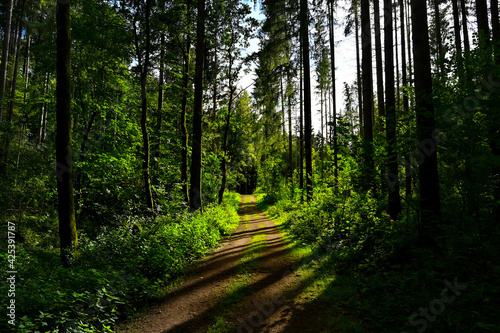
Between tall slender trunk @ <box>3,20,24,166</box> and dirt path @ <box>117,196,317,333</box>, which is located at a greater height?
tall slender trunk @ <box>3,20,24,166</box>

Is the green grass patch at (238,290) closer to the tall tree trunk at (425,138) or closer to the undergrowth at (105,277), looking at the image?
the undergrowth at (105,277)

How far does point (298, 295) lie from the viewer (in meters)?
5.00

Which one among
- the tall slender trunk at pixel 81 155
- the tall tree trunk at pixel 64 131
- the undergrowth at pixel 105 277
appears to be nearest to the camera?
the undergrowth at pixel 105 277

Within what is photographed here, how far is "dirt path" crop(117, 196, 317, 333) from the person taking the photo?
4145mm

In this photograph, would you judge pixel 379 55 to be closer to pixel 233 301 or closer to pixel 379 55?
pixel 379 55

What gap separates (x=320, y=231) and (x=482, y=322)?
248 inches

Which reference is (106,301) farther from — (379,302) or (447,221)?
(447,221)

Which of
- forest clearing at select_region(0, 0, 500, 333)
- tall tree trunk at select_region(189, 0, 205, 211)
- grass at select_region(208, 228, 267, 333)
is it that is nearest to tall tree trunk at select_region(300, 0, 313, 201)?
forest clearing at select_region(0, 0, 500, 333)

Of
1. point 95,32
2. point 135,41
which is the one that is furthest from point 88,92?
point 135,41

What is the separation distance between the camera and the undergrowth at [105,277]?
363 cm

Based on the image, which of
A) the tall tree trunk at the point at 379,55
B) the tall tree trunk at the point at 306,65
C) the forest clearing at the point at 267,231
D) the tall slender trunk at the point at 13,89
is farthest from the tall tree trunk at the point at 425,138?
the tall slender trunk at the point at 13,89

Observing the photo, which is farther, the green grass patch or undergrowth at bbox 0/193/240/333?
the green grass patch

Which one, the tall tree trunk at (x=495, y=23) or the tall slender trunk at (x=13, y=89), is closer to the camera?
the tall tree trunk at (x=495, y=23)

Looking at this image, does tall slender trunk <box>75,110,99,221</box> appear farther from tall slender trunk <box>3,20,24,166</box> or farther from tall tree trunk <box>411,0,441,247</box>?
tall tree trunk <box>411,0,441,247</box>
